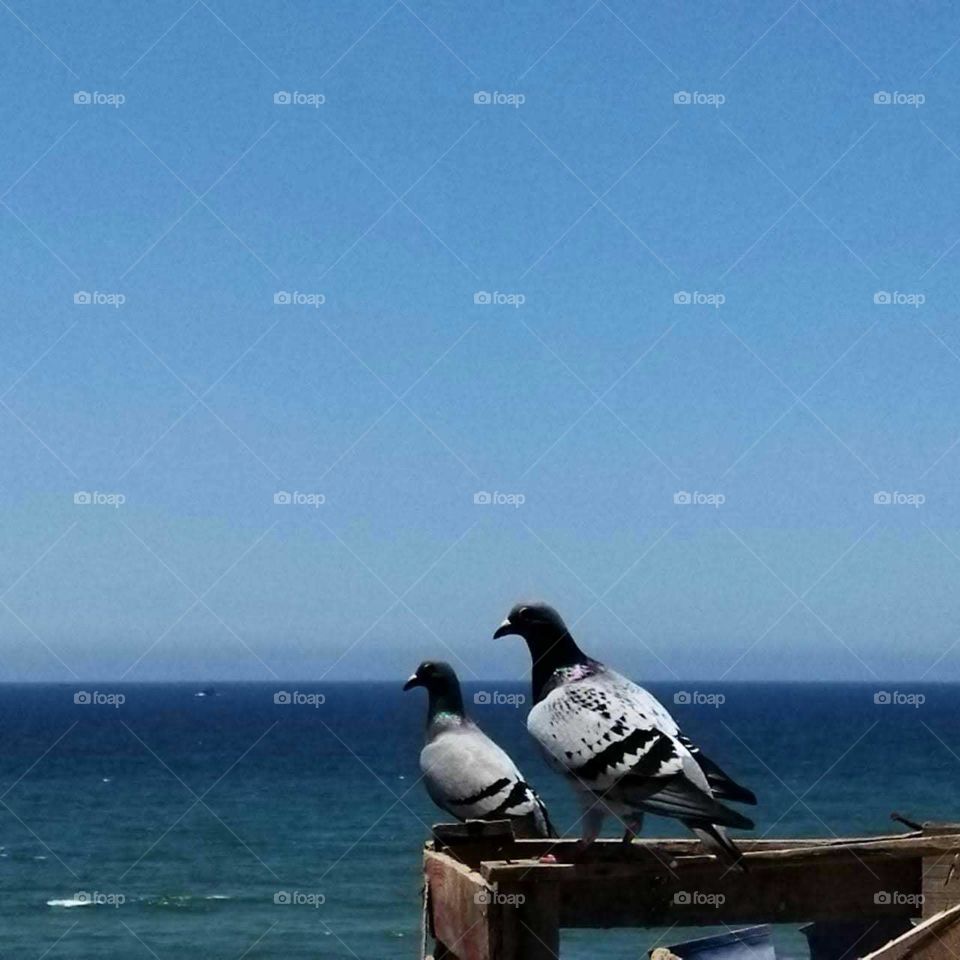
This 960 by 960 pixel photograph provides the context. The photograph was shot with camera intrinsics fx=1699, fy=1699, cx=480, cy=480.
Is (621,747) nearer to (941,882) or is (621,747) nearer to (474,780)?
(941,882)

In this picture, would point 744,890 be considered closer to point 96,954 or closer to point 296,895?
point 96,954

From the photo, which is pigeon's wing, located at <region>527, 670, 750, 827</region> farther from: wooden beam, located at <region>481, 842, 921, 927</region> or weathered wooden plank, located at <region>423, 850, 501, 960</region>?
weathered wooden plank, located at <region>423, 850, 501, 960</region>

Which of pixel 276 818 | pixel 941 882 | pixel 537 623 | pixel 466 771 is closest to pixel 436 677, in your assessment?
pixel 466 771

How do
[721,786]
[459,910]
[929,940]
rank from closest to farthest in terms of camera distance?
[929,940], [459,910], [721,786]

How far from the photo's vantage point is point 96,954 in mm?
40125

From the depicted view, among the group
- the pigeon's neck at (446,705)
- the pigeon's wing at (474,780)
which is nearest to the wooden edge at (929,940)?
the pigeon's wing at (474,780)

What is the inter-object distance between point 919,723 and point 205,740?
66.5 m

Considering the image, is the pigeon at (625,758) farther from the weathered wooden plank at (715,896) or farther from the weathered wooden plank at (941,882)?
the weathered wooden plank at (941,882)

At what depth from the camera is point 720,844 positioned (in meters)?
6.12

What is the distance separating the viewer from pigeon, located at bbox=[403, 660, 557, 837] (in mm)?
9320

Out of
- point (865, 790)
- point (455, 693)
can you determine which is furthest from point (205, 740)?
point (455, 693)

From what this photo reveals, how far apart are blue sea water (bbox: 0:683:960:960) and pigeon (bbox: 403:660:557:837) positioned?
33 cm

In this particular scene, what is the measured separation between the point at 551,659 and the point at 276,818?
206 ft

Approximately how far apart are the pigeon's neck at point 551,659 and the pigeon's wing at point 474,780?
1.25 m
